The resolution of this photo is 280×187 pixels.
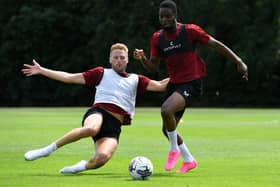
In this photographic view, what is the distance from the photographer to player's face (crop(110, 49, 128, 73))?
1162 cm

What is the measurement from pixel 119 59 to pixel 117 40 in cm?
5056

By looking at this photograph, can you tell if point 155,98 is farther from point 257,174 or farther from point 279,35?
point 257,174

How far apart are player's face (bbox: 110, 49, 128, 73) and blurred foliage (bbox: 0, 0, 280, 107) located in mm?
46493

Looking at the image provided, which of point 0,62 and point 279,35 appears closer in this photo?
point 279,35

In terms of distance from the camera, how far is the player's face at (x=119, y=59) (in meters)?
11.6

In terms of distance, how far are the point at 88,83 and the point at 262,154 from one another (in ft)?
16.2

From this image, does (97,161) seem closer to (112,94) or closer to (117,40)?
(112,94)

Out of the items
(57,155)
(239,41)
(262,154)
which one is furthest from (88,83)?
(239,41)

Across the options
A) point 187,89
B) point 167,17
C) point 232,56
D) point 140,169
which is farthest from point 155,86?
point 140,169

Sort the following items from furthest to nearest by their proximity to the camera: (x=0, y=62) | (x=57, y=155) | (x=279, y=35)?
1. (x=0, y=62)
2. (x=279, y=35)
3. (x=57, y=155)

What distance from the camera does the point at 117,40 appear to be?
62.1 metres

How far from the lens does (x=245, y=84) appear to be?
60.2 metres

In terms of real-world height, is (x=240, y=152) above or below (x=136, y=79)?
below

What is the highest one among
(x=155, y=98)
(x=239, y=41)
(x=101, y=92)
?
(x=101, y=92)
